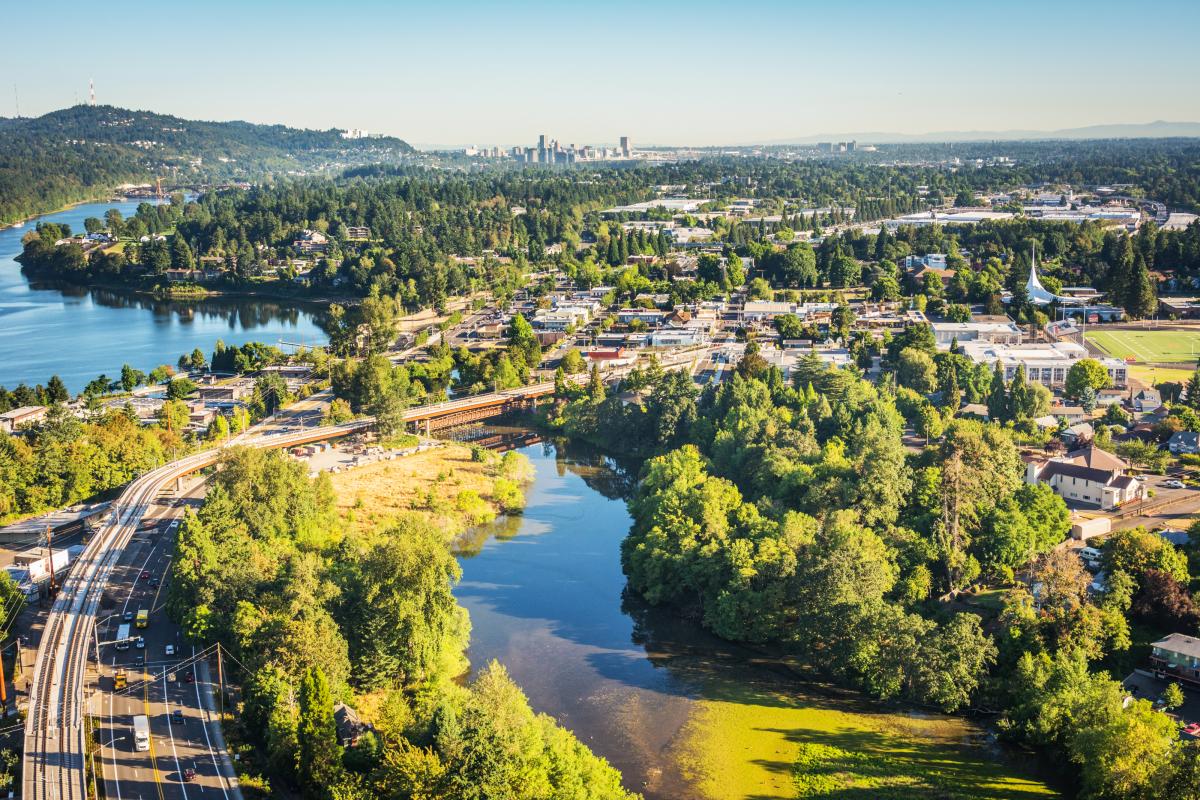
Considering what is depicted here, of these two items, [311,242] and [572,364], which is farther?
[311,242]

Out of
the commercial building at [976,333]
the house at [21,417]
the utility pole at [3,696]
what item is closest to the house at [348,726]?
the utility pole at [3,696]

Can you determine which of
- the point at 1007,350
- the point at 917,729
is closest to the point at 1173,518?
the point at 917,729

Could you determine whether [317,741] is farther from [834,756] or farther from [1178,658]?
[1178,658]

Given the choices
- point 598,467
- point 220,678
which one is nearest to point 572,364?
point 598,467

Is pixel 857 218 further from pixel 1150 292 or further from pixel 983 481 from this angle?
pixel 983 481

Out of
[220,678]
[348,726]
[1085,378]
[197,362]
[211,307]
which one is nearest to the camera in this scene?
[348,726]

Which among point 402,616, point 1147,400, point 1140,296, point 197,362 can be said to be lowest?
point 402,616

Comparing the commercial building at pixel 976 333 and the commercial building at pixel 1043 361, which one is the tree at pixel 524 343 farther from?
the commercial building at pixel 1043 361
